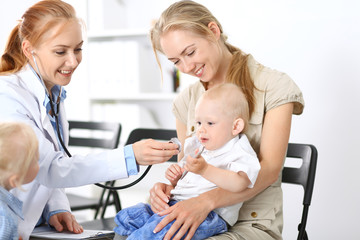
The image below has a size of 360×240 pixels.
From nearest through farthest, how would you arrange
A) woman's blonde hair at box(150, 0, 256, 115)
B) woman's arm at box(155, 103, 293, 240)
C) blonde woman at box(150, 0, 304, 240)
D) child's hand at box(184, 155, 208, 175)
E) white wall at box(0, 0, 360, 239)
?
child's hand at box(184, 155, 208, 175), woman's arm at box(155, 103, 293, 240), blonde woman at box(150, 0, 304, 240), woman's blonde hair at box(150, 0, 256, 115), white wall at box(0, 0, 360, 239)

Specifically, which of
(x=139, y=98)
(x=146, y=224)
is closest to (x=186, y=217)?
(x=146, y=224)

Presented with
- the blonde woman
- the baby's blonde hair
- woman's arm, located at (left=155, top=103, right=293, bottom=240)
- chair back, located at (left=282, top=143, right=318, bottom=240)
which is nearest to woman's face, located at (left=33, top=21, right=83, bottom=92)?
the blonde woman

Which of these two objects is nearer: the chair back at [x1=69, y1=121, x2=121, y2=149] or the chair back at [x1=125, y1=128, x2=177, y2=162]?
the chair back at [x1=125, y1=128, x2=177, y2=162]

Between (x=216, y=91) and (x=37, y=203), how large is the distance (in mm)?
651

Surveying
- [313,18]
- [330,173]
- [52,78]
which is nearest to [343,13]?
[313,18]

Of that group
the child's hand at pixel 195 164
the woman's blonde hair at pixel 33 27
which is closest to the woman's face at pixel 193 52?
the woman's blonde hair at pixel 33 27

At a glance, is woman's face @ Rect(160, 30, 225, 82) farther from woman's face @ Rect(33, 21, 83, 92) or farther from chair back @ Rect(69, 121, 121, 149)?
chair back @ Rect(69, 121, 121, 149)

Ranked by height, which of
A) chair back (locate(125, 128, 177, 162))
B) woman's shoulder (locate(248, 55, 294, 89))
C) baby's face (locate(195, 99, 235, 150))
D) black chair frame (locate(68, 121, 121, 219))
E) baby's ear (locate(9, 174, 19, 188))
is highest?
woman's shoulder (locate(248, 55, 294, 89))

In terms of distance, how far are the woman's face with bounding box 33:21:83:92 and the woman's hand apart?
1.95 ft

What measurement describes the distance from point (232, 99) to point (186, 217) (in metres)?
0.36

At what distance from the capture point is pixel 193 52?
159cm

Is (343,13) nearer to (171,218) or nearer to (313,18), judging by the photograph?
(313,18)

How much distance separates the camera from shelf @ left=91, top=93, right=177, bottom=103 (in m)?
3.18

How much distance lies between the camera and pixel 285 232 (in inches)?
113
